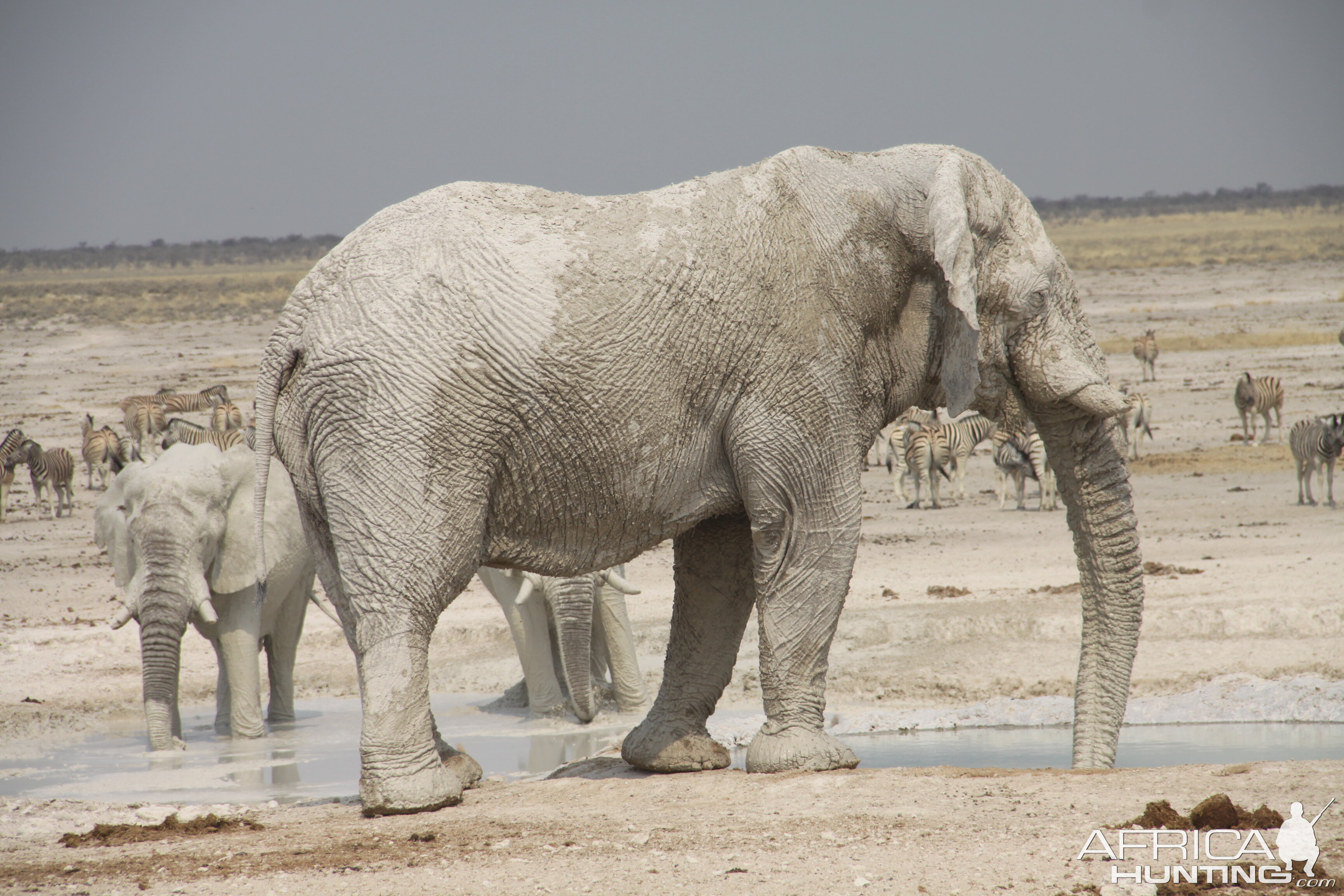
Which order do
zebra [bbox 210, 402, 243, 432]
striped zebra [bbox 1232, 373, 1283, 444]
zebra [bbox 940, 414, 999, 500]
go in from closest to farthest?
zebra [bbox 940, 414, 999, 500]
striped zebra [bbox 1232, 373, 1283, 444]
zebra [bbox 210, 402, 243, 432]

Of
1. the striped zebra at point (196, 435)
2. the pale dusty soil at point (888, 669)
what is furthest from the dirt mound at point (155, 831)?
the striped zebra at point (196, 435)

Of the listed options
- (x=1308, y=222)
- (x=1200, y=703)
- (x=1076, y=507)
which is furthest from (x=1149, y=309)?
(x=1308, y=222)

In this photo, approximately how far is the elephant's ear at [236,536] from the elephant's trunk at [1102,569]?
16.5ft

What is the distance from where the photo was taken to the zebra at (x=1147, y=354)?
2669 cm

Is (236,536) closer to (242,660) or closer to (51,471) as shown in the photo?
(242,660)

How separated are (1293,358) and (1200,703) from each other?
21945mm

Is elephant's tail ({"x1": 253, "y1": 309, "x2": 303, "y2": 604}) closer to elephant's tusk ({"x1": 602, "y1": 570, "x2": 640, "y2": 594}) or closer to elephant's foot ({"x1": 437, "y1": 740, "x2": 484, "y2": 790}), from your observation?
elephant's foot ({"x1": 437, "y1": 740, "x2": 484, "y2": 790})

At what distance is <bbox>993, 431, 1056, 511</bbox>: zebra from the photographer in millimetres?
17000

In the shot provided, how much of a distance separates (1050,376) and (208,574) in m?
5.43

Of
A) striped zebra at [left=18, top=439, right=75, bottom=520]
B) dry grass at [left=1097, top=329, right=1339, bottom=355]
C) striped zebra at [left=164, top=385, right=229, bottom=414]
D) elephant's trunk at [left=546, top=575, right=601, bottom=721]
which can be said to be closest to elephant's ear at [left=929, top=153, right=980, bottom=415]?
elephant's trunk at [left=546, top=575, right=601, bottom=721]

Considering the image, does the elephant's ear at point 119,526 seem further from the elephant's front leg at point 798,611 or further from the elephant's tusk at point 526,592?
the elephant's front leg at point 798,611

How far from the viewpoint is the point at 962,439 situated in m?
18.8

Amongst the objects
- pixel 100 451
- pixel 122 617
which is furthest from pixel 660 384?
pixel 100 451

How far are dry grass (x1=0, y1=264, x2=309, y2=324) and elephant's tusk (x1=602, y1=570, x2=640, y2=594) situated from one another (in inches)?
1376
